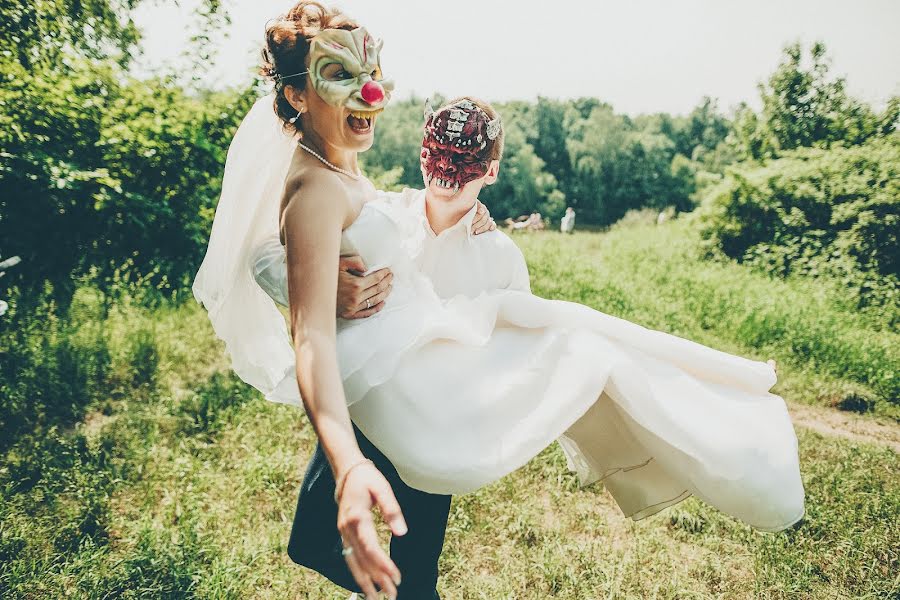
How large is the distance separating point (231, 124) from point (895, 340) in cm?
794

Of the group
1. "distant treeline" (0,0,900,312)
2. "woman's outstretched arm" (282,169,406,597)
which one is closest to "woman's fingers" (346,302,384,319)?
"woman's outstretched arm" (282,169,406,597)

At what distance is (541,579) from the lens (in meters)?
2.55

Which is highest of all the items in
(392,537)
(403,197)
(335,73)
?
(335,73)

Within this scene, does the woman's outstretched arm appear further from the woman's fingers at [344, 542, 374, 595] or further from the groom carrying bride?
the groom carrying bride

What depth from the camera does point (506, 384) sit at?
140 cm

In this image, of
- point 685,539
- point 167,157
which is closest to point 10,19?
point 167,157

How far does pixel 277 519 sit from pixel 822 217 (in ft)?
36.6

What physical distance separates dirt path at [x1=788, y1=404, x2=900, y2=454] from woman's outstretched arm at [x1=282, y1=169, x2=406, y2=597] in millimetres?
4428

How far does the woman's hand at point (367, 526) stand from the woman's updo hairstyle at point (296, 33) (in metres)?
1.10

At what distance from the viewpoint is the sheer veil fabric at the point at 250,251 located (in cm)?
169

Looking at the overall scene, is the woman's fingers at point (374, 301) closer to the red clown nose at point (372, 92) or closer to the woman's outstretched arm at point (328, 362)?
the woman's outstretched arm at point (328, 362)

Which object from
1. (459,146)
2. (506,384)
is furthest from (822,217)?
(506,384)

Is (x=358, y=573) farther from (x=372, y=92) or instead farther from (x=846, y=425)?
(x=846, y=425)

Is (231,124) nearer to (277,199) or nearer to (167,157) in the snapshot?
(167,157)
